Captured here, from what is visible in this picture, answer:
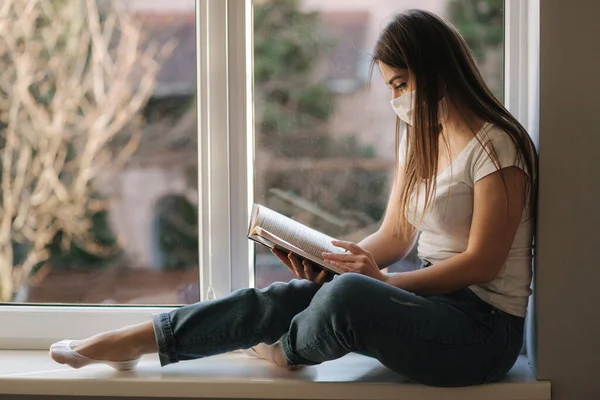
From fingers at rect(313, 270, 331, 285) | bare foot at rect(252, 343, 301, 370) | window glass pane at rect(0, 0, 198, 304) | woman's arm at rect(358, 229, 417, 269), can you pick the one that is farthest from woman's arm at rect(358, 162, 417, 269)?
window glass pane at rect(0, 0, 198, 304)

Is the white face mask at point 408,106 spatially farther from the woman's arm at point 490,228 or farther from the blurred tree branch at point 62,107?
the blurred tree branch at point 62,107

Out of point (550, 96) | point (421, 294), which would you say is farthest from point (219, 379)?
point (550, 96)

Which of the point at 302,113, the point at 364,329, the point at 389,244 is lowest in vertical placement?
the point at 364,329

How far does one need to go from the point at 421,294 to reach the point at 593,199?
321mm

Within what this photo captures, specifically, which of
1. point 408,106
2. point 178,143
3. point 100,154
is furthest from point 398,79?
point 100,154

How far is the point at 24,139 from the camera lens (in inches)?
66.2

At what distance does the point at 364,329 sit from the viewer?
1.30 meters

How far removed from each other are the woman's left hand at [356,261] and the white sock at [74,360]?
41 cm

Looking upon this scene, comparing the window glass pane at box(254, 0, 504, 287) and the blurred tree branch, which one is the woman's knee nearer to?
the window glass pane at box(254, 0, 504, 287)

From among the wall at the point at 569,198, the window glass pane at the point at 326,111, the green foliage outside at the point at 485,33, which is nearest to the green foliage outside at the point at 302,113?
the window glass pane at the point at 326,111

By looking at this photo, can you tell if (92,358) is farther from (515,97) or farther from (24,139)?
(515,97)

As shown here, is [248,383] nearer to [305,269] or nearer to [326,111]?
[305,269]

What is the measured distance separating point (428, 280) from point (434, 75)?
341 millimetres

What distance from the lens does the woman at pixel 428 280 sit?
1.32 meters
